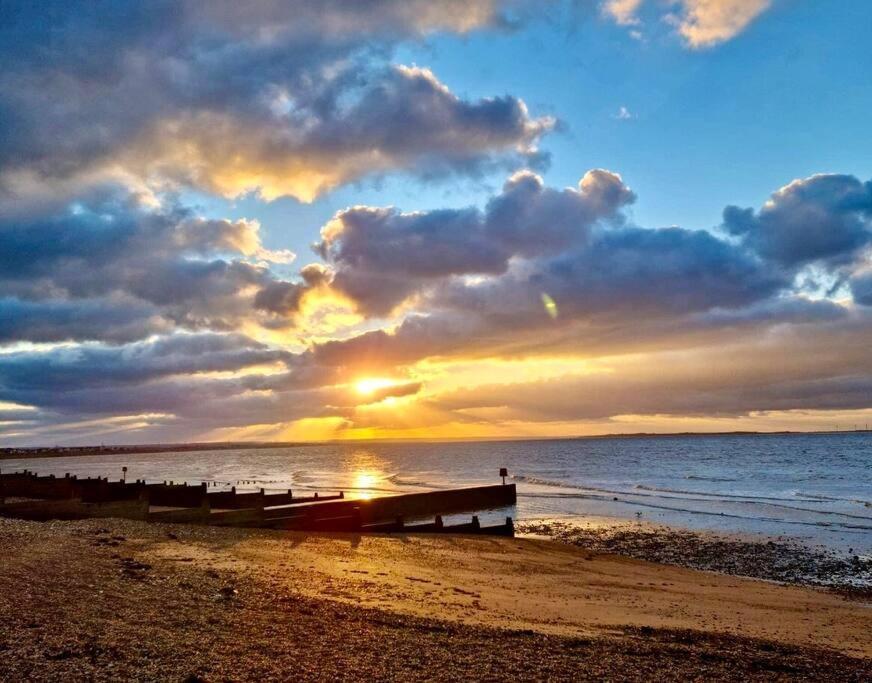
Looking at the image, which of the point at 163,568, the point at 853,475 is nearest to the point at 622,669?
the point at 163,568

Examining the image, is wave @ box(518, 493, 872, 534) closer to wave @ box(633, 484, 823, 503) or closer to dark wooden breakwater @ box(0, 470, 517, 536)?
wave @ box(633, 484, 823, 503)

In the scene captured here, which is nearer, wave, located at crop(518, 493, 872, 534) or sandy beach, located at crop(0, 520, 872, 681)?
sandy beach, located at crop(0, 520, 872, 681)

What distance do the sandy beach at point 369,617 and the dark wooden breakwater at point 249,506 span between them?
10.8 ft

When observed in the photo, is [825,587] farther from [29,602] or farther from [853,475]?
[853,475]

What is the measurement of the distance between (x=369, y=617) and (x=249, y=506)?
966 inches

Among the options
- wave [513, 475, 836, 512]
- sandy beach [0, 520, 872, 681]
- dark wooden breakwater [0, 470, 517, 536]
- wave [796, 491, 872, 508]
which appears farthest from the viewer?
wave [513, 475, 836, 512]

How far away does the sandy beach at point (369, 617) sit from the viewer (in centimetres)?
781

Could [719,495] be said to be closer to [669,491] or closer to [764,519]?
[669,491]

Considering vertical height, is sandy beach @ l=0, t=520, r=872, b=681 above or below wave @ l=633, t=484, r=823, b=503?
above

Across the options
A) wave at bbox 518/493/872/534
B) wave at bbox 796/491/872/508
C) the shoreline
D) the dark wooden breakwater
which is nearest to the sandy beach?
the shoreline

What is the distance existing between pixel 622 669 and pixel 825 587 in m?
14.6

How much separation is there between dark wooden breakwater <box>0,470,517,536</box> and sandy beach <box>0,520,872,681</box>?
130 inches

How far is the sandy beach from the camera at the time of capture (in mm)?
7809

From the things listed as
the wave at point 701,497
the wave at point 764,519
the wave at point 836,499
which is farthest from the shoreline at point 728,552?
the wave at point 836,499
